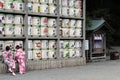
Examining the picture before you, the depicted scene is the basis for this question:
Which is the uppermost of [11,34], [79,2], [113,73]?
[79,2]

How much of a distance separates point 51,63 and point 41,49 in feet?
3.37

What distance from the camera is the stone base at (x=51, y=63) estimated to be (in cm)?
2152

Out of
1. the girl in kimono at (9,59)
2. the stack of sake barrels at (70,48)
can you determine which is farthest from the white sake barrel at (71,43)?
the girl in kimono at (9,59)

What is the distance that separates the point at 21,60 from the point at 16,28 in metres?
1.83

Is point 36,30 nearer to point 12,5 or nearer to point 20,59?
point 12,5

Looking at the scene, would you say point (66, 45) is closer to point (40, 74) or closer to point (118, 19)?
point (40, 74)

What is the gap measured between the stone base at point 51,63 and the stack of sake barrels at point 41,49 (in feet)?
1.03

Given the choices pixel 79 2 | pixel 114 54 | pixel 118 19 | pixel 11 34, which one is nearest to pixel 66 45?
pixel 79 2

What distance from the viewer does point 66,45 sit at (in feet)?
80.1

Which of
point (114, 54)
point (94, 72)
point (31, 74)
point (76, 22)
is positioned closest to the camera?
point (31, 74)

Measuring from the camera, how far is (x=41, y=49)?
22.7m

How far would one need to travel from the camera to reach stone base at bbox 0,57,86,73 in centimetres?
2152

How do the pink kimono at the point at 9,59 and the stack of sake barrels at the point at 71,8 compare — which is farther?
the stack of sake barrels at the point at 71,8

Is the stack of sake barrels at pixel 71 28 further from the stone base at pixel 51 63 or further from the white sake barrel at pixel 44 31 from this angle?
the stone base at pixel 51 63
